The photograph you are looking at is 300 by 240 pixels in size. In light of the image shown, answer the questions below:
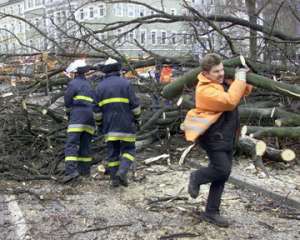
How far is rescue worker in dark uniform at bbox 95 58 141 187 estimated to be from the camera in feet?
21.1

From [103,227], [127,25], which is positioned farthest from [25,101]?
[103,227]

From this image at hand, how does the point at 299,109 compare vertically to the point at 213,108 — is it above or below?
below

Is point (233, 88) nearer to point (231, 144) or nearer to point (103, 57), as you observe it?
point (231, 144)

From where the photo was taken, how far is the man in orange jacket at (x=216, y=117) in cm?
450

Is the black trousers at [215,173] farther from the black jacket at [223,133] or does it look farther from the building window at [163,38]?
the building window at [163,38]

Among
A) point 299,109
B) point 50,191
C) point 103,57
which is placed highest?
point 103,57

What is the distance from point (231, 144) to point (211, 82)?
1.99ft

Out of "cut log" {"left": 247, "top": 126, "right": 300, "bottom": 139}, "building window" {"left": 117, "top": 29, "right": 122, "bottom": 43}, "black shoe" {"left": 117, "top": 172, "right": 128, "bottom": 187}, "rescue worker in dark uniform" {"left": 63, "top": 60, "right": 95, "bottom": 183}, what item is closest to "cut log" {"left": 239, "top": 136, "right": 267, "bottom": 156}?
"cut log" {"left": 247, "top": 126, "right": 300, "bottom": 139}

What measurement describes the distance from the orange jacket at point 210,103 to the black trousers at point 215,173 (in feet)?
0.93

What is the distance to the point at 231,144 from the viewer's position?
4707 mm

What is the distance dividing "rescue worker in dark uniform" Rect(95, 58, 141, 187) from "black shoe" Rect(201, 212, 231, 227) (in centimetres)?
172

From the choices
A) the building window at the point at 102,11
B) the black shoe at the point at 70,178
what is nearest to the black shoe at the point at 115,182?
the black shoe at the point at 70,178

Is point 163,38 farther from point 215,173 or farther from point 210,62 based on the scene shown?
point 215,173

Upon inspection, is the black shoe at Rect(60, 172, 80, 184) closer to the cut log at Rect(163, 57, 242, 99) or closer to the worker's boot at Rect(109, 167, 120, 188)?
the worker's boot at Rect(109, 167, 120, 188)
